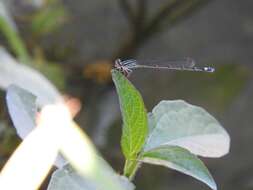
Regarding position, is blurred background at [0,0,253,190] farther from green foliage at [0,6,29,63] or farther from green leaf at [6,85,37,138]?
green leaf at [6,85,37,138]

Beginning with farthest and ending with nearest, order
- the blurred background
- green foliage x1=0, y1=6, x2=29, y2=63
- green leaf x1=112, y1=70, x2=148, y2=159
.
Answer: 1. the blurred background
2. green foliage x1=0, y1=6, x2=29, y2=63
3. green leaf x1=112, y1=70, x2=148, y2=159

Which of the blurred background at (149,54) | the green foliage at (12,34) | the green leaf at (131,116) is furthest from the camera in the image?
the blurred background at (149,54)

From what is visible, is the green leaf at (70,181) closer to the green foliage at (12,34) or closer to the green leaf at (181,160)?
the green leaf at (181,160)

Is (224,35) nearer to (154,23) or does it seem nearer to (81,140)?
(154,23)

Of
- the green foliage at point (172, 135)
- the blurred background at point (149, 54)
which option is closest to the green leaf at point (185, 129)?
the green foliage at point (172, 135)

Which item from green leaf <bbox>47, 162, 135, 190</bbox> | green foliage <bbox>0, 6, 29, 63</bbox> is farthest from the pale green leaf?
green foliage <bbox>0, 6, 29, 63</bbox>

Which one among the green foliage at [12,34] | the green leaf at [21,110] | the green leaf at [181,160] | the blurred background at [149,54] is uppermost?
the blurred background at [149,54]

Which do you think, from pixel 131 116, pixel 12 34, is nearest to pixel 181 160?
pixel 131 116
